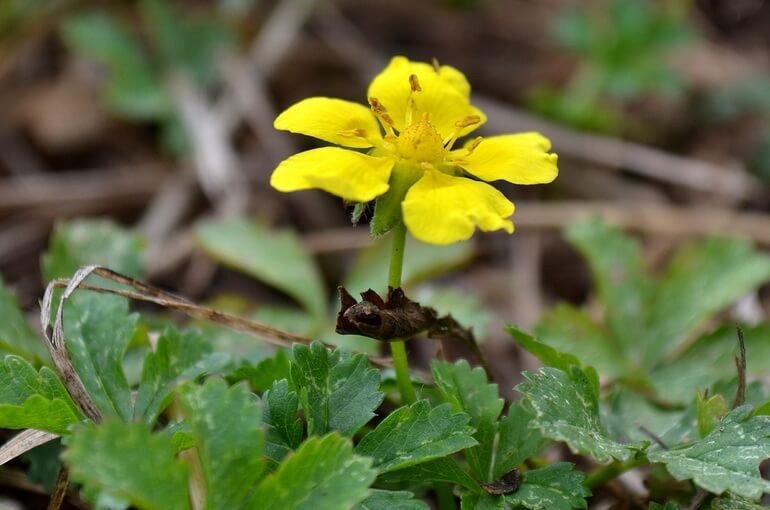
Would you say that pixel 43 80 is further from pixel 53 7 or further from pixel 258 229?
pixel 258 229

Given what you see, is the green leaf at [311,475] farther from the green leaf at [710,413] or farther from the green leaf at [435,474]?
the green leaf at [710,413]

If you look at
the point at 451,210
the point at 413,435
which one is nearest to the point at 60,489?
the point at 413,435

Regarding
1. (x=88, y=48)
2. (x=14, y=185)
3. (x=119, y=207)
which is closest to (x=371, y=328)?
(x=119, y=207)

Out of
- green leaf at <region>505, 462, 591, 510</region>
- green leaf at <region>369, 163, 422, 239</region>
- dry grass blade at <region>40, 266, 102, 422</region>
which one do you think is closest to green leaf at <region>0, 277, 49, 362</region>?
dry grass blade at <region>40, 266, 102, 422</region>

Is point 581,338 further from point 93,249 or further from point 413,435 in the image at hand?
point 93,249

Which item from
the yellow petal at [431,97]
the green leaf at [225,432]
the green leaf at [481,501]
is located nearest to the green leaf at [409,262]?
the yellow petal at [431,97]

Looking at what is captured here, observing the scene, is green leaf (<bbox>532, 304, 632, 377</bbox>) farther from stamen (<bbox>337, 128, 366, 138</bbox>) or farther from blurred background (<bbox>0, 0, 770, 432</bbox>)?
stamen (<bbox>337, 128, 366, 138</bbox>)

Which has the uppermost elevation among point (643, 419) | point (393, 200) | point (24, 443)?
point (393, 200)
